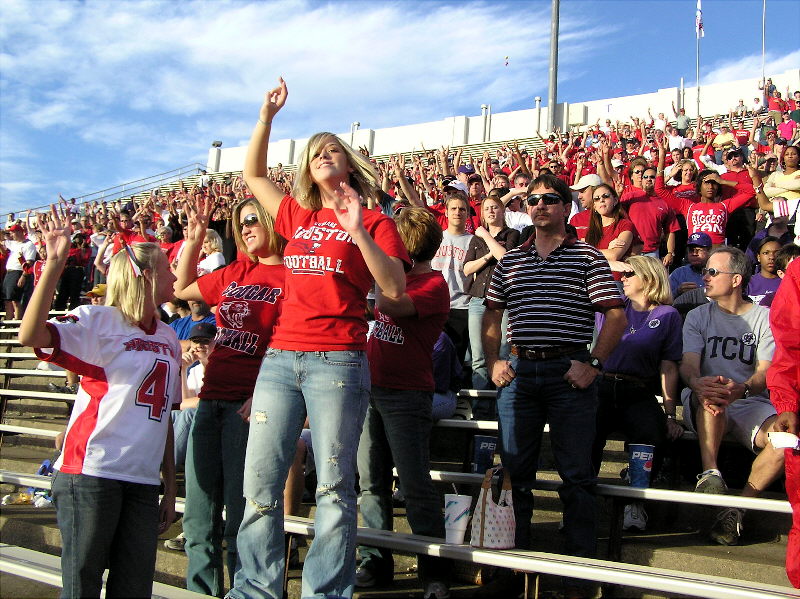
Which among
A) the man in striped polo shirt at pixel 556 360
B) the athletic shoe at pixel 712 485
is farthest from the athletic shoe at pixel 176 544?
the athletic shoe at pixel 712 485

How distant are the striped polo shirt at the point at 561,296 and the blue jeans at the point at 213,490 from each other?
4.71ft

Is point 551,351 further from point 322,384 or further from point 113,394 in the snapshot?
point 113,394

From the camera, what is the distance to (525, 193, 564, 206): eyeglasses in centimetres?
400

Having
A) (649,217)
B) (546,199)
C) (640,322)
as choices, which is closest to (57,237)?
(546,199)

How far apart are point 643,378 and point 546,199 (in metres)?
1.34

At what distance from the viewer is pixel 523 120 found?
30.9 metres

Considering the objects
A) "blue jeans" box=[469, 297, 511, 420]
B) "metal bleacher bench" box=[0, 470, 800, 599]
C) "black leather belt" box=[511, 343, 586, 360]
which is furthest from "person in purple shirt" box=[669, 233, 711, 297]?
"metal bleacher bench" box=[0, 470, 800, 599]

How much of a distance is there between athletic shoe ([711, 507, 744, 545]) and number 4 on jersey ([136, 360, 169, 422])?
9.14 feet

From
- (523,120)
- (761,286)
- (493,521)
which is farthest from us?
(523,120)

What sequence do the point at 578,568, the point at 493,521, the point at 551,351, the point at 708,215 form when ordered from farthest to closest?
the point at 708,215 < the point at 551,351 < the point at 493,521 < the point at 578,568

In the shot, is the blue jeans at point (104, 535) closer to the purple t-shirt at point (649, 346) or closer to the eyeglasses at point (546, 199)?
the eyeglasses at point (546, 199)

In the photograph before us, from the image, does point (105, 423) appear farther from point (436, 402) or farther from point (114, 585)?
point (436, 402)

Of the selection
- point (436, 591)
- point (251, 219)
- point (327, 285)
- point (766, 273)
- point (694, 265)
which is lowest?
point (436, 591)

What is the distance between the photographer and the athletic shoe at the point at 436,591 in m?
3.77
